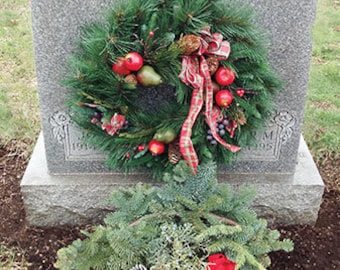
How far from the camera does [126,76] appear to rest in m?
2.31

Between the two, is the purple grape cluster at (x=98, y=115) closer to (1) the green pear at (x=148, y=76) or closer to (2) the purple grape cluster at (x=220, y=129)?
(1) the green pear at (x=148, y=76)

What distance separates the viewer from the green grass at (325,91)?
137 inches

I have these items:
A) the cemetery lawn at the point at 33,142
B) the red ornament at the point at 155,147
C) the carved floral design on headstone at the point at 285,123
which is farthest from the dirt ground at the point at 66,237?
the red ornament at the point at 155,147

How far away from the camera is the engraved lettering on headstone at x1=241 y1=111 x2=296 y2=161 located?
→ 2656 mm

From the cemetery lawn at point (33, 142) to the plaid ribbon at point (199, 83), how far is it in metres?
0.77

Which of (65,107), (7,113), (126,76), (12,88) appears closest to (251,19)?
(126,76)

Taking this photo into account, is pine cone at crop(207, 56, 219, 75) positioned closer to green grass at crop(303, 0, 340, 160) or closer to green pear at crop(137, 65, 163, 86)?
green pear at crop(137, 65, 163, 86)

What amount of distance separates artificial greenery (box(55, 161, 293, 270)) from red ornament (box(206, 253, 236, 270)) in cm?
2

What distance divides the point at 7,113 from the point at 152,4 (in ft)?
6.23

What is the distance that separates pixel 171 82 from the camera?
2.35m

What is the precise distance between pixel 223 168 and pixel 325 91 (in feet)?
5.60

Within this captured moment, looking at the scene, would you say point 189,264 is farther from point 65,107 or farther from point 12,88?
point 12,88

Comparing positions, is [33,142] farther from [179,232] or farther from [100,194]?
[179,232]

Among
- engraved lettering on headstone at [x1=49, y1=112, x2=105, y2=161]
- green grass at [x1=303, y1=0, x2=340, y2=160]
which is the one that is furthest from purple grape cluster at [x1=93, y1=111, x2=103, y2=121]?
green grass at [x1=303, y1=0, x2=340, y2=160]
